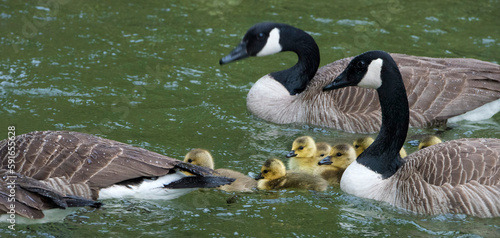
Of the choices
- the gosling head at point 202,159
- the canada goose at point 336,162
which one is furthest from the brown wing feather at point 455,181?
the gosling head at point 202,159

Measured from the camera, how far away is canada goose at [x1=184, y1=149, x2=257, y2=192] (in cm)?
709

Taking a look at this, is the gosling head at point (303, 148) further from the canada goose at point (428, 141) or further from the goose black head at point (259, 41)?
the goose black head at point (259, 41)

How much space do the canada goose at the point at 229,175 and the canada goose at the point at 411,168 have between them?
96cm

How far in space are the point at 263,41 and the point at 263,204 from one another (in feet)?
10.7

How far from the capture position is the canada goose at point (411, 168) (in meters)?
6.28

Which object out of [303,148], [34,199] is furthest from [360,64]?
[34,199]

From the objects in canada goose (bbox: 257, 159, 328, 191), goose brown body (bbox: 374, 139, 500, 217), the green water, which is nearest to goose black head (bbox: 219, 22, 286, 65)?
the green water

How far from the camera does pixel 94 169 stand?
6.37 metres

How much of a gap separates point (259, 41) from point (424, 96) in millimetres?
2321

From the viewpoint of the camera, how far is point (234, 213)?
6.62 m

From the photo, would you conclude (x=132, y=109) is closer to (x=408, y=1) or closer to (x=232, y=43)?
(x=232, y=43)

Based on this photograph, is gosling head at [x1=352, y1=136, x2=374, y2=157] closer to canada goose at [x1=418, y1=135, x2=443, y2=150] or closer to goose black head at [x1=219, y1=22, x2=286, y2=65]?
canada goose at [x1=418, y1=135, x2=443, y2=150]

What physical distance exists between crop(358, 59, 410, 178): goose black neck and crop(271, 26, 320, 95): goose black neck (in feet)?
8.32

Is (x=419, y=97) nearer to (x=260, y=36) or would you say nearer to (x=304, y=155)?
(x=304, y=155)
